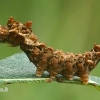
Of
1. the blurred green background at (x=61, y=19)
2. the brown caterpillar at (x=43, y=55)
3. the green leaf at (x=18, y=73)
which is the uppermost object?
the blurred green background at (x=61, y=19)

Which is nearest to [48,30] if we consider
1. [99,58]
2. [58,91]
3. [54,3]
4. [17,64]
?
[54,3]

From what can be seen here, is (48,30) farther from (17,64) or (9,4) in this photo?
(17,64)

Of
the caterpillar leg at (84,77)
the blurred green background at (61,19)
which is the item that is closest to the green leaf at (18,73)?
the caterpillar leg at (84,77)

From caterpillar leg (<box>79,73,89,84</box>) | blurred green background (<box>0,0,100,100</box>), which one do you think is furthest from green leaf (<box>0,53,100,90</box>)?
blurred green background (<box>0,0,100,100</box>)

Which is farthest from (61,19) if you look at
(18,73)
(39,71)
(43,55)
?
(18,73)

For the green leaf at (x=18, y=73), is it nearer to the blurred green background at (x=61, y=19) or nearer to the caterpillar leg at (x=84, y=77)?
the caterpillar leg at (x=84, y=77)

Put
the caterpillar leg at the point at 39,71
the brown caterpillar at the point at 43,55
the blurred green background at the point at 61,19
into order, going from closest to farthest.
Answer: the caterpillar leg at the point at 39,71
the brown caterpillar at the point at 43,55
the blurred green background at the point at 61,19

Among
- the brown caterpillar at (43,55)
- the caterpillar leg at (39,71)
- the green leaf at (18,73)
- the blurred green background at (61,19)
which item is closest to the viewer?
the green leaf at (18,73)

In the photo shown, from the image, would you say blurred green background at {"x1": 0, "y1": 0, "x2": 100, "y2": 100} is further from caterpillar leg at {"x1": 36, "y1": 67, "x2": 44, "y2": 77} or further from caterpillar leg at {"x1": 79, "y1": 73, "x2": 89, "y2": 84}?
caterpillar leg at {"x1": 36, "y1": 67, "x2": 44, "y2": 77}
